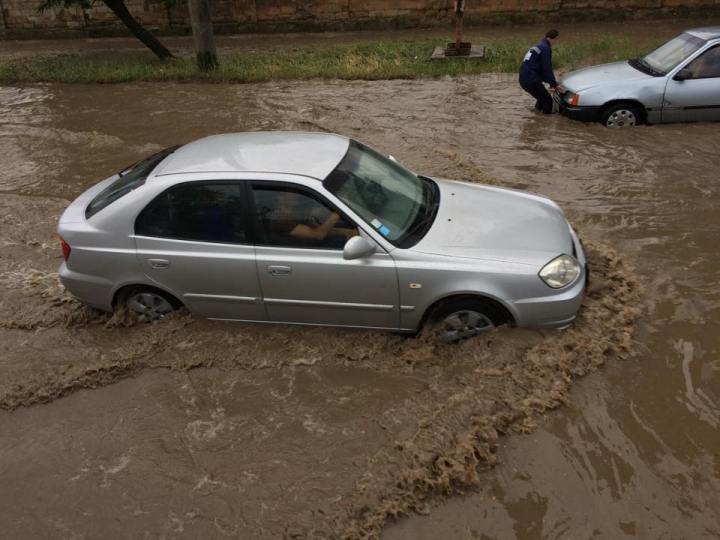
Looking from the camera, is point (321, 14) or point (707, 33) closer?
point (707, 33)

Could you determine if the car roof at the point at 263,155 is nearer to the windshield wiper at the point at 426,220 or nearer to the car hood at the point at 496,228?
the windshield wiper at the point at 426,220

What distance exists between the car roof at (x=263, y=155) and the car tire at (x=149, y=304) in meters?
1.00

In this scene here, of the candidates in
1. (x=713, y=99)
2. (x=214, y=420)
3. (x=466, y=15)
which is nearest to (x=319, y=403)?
(x=214, y=420)

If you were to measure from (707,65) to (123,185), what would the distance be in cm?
815

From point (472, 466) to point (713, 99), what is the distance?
24.9 feet

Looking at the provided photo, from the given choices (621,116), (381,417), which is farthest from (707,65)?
(381,417)

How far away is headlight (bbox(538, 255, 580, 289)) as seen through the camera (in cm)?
407

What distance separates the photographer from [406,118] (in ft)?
33.7

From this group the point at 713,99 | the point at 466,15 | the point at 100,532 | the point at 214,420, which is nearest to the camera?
the point at 100,532

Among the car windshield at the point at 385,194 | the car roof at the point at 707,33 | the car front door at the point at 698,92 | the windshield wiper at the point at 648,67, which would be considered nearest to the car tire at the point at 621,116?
the car front door at the point at 698,92

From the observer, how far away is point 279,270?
4316 mm

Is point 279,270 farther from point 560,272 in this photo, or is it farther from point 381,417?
point 560,272

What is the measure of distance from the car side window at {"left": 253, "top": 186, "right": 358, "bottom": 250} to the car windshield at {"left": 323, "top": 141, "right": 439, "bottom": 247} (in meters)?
0.15

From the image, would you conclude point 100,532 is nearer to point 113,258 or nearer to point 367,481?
point 367,481
